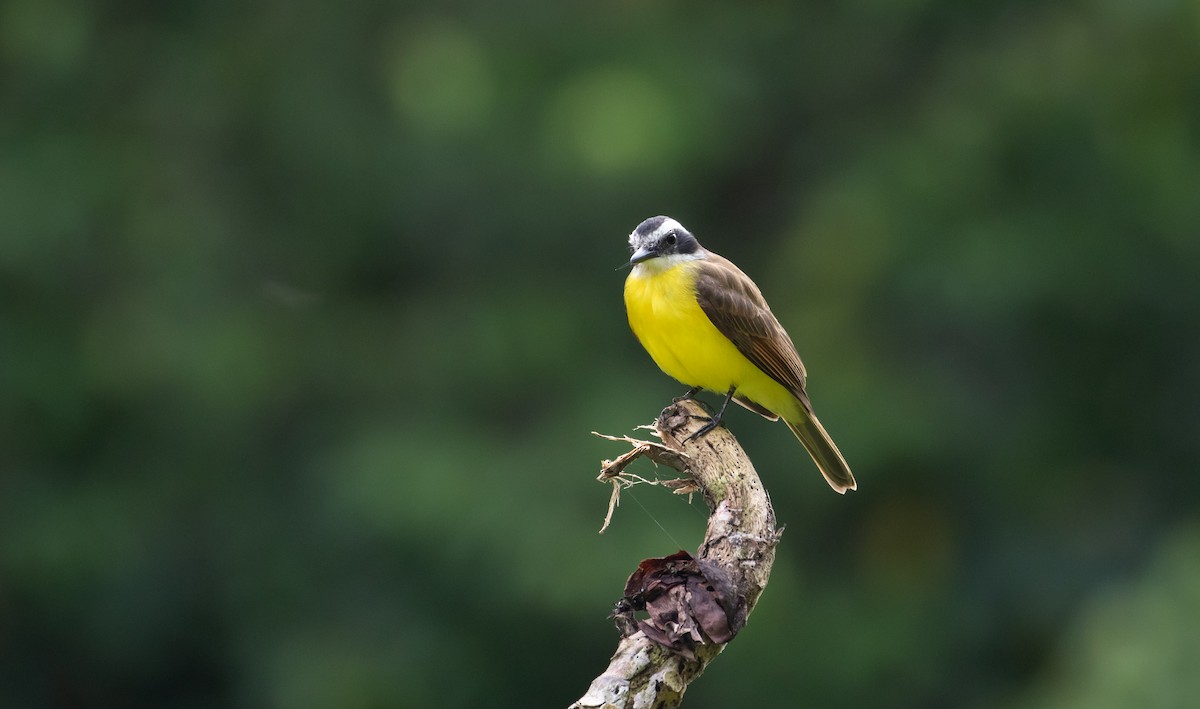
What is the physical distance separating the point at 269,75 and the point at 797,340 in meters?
5.08

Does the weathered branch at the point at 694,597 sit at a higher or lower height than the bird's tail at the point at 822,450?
lower

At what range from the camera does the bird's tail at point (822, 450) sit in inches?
234

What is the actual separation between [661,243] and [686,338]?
0.43m

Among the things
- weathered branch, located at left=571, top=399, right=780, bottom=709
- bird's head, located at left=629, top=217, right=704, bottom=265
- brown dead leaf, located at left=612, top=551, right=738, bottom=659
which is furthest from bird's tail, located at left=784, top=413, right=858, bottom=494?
brown dead leaf, located at left=612, top=551, right=738, bottom=659

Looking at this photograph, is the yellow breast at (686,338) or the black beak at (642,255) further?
the black beak at (642,255)

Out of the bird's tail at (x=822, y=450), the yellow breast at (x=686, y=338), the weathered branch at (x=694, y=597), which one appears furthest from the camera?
the bird's tail at (x=822, y=450)

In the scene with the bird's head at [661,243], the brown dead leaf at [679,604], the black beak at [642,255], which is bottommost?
the brown dead leaf at [679,604]

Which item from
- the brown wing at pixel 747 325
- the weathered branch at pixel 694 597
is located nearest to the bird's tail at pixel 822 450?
the brown wing at pixel 747 325

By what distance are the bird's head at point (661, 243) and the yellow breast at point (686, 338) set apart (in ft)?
0.20

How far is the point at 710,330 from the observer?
571 cm

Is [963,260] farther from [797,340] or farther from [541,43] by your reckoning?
[541,43]

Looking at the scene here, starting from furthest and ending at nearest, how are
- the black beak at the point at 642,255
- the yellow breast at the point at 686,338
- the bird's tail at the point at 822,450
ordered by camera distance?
the bird's tail at the point at 822,450, the black beak at the point at 642,255, the yellow breast at the point at 686,338

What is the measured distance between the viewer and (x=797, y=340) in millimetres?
11328

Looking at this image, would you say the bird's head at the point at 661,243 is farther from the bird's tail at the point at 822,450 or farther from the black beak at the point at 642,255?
the bird's tail at the point at 822,450
